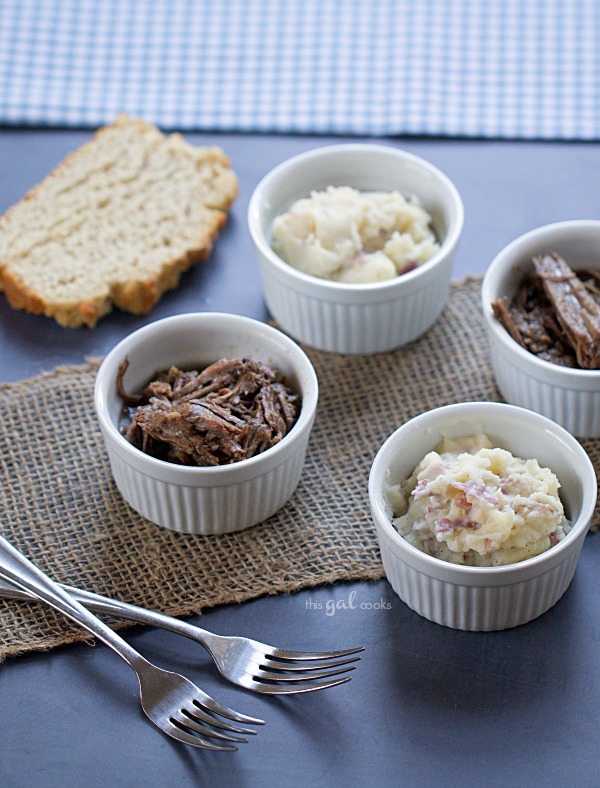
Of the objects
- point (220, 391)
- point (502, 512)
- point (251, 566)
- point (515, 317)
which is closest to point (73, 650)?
point (251, 566)

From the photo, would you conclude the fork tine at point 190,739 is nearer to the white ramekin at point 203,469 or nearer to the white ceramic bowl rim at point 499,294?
the white ramekin at point 203,469

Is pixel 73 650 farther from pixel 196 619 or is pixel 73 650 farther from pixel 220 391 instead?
pixel 220 391

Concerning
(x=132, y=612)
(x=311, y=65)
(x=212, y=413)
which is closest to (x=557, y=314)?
(x=212, y=413)

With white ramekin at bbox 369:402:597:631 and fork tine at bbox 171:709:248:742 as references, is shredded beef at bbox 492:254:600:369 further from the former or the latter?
fork tine at bbox 171:709:248:742

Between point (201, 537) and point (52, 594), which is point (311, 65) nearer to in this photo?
Result: point (201, 537)

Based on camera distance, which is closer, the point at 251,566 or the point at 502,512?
the point at 502,512

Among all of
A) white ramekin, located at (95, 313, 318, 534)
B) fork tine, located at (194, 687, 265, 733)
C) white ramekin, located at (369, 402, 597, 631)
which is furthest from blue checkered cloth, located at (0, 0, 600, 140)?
fork tine, located at (194, 687, 265, 733)
